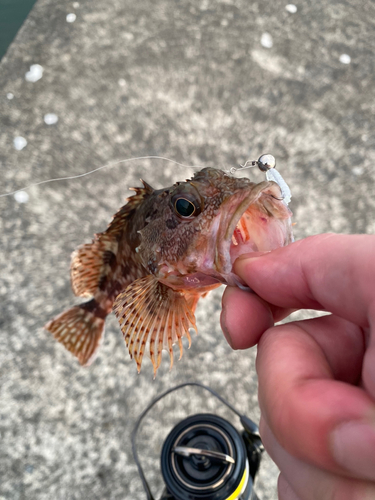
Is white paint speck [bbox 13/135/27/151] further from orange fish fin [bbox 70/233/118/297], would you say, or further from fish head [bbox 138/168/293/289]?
fish head [bbox 138/168/293/289]

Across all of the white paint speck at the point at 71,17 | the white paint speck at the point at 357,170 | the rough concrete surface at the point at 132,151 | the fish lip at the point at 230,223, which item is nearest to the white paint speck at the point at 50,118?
the rough concrete surface at the point at 132,151

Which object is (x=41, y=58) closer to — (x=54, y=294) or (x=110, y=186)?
(x=110, y=186)

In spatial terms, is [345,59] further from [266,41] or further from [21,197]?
[21,197]

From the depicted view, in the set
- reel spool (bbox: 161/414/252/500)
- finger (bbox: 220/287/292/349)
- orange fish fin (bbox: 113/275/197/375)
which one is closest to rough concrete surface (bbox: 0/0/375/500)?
reel spool (bbox: 161/414/252/500)

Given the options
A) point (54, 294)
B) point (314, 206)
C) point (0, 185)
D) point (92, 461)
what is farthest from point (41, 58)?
point (92, 461)

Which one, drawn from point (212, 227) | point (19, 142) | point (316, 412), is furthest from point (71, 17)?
point (316, 412)
